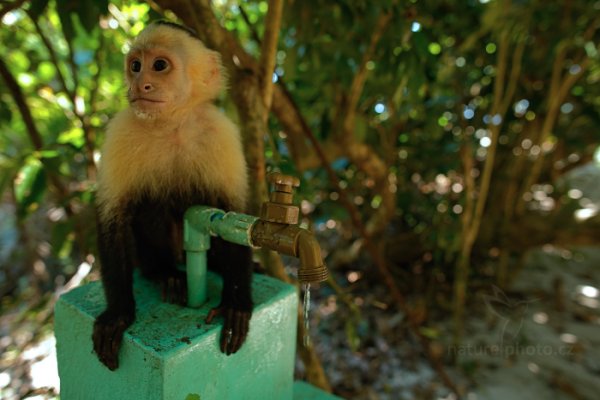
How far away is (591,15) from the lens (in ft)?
6.79

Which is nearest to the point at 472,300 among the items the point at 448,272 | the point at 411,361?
the point at 448,272

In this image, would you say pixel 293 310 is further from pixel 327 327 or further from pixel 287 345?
pixel 327 327

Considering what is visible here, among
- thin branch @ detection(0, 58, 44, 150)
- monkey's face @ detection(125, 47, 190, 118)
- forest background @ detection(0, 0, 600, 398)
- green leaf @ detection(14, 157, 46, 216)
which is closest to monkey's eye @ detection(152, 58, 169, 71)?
monkey's face @ detection(125, 47, 190, 118)

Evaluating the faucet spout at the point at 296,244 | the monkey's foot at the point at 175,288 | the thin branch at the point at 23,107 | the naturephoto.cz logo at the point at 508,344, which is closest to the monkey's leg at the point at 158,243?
the monkey's foot at the point at 175,288

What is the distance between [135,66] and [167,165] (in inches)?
10.4

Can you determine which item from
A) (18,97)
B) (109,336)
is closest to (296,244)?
(109,336)

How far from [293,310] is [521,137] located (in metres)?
2.48

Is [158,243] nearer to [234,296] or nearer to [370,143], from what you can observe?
[234,296]

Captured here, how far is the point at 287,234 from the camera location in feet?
2.35

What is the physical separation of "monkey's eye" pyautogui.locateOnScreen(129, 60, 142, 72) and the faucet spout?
0.56 metres

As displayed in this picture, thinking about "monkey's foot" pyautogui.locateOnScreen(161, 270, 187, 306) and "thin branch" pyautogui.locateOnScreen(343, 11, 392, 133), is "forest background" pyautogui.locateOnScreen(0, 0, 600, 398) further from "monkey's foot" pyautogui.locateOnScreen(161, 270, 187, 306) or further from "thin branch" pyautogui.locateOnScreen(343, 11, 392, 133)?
"monkey's foot" pyautogui.locateOnScreen(161, 270, 187, 306)

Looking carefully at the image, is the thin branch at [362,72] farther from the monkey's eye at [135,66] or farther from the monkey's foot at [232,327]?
the monkey's foot at [232,327]

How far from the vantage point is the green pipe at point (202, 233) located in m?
0.78

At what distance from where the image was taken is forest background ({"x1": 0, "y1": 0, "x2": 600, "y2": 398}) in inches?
59.3
